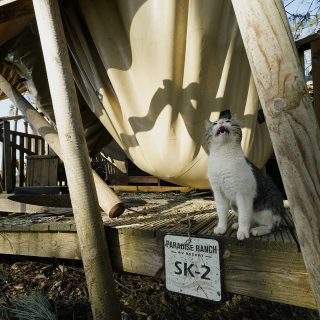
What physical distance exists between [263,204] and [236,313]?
1207mm

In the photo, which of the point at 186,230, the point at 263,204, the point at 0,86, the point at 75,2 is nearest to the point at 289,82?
the point at 263,204

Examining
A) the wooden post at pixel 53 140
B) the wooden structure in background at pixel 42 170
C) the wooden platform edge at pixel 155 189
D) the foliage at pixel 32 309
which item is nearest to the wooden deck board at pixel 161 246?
the wooden post at pixel 53 140

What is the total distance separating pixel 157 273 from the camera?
1733 millimetres

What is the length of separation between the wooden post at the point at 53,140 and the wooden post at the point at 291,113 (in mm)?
1097

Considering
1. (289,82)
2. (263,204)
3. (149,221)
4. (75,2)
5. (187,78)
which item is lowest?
(149,221)

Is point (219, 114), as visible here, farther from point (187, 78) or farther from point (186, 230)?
point (186, 230)

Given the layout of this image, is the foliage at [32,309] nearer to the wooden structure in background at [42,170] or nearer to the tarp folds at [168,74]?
the tarp folds at [168,74]

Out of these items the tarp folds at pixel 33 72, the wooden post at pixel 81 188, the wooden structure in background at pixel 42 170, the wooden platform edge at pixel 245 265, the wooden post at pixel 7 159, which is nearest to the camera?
the wooden platform edge at pixel 245 265

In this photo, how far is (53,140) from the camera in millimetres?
2111

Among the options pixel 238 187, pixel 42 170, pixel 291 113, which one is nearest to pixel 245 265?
pixel 238 187

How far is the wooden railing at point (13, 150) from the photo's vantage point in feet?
13.4

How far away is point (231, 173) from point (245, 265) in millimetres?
451

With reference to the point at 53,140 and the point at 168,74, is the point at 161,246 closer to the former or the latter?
the point at 53,140

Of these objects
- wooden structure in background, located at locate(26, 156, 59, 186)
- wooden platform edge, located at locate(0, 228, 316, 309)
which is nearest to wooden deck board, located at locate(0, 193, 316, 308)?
wooden platform edge, located at locate(0, 228, 316, 309)
